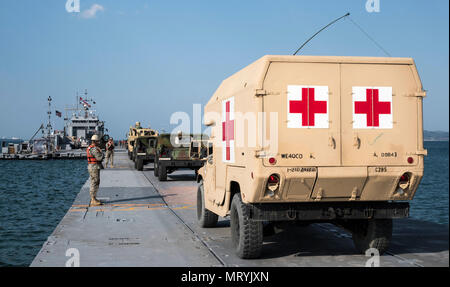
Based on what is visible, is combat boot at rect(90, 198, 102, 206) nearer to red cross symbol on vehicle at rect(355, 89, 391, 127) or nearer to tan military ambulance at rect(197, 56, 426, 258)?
tan military ambulance at rect(197, 56, 426, 258)

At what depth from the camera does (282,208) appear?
281 inches

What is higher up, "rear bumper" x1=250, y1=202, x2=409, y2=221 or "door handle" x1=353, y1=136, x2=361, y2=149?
"door handle" x1=353, y1=136, x2=361, y2=149

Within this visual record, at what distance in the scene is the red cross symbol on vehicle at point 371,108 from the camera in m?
7.11

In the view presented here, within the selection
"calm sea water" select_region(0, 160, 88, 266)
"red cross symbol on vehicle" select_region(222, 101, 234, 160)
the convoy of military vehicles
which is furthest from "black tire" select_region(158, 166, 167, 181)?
the convoy of military vehicles

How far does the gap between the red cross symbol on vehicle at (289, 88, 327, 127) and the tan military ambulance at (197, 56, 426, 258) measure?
0.04 ft

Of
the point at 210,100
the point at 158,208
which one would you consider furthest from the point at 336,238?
the point at 158,208

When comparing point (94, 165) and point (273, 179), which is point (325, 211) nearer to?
point (273, 179)

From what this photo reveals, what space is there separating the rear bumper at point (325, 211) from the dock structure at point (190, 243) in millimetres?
701

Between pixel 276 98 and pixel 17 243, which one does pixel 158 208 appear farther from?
pixel 276 98

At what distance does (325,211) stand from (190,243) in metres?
2.74

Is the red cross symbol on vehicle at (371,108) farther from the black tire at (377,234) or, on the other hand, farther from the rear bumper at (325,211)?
the black tire at (377,234)

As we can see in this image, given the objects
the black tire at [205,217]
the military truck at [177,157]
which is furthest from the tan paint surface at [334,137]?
the military truck at [177,157]

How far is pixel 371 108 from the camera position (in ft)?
23.4

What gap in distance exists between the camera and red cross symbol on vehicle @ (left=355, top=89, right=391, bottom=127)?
7.11 m
